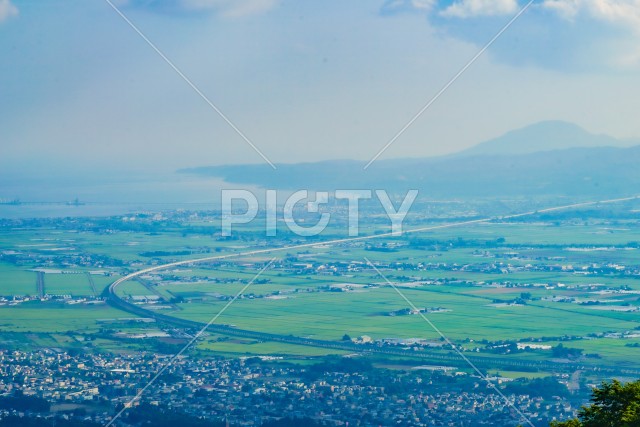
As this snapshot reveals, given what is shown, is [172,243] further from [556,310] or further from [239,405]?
[239,405]

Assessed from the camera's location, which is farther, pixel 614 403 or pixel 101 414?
pixel 101 414

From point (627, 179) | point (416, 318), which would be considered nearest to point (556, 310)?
point (416, 318)

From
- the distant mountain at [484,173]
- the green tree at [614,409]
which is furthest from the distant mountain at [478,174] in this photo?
the green tree at [614,409]

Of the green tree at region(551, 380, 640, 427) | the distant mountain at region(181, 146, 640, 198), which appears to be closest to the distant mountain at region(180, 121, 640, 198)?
the distant mountain at region(181, 146, 640, 198)

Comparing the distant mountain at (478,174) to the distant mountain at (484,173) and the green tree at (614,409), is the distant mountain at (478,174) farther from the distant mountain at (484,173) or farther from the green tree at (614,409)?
the green tree at (614,409)

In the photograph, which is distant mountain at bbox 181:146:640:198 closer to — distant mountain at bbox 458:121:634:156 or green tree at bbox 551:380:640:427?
distant mountain at bbox 458:121:634:156

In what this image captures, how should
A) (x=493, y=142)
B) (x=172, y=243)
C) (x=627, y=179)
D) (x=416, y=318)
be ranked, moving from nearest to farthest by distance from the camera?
(x=416, y=318), (x=172, y=243), (x=627, y=179), (x=493, y=142)

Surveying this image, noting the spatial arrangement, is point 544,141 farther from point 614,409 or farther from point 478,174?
point 614,409
